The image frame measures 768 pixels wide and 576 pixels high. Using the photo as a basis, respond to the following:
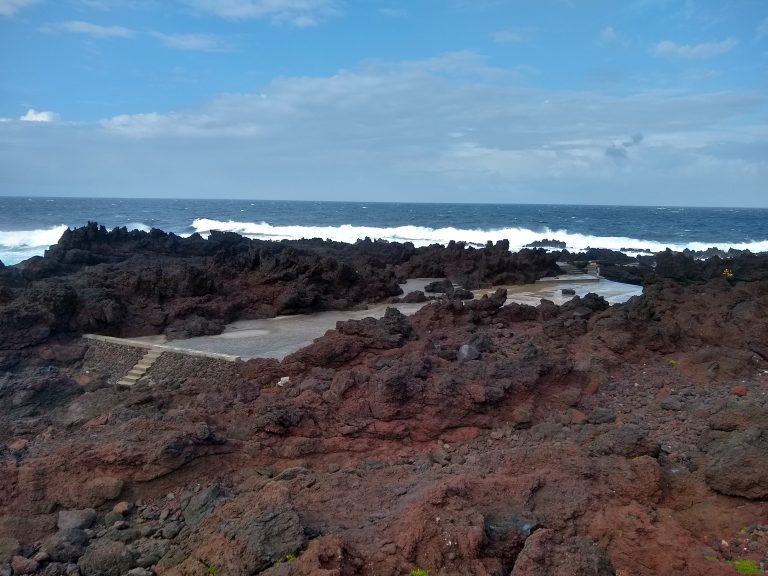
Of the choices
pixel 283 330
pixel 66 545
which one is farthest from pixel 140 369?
pixel 66 545

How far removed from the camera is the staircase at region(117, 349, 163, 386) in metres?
12.0

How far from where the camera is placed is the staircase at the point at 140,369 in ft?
39.3

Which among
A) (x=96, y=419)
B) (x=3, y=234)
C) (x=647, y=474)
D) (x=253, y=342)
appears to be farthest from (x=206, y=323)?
(x=3, y=234)

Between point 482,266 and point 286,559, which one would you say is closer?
point 286,559

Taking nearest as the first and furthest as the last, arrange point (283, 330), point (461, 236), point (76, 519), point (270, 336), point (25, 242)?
point (76, 519) < point (270, 336) < point (283, 330) < point (25, 242) < point (461, 236)

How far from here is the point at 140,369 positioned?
40.3 ft

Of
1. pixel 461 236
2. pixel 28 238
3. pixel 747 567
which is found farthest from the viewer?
pixel 461 236

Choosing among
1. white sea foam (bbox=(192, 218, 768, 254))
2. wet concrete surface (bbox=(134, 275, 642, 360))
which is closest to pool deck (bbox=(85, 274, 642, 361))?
wet concrete surface (bbox=(134, 275, 642, 360))

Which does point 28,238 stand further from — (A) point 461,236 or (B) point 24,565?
(B) point 24,565

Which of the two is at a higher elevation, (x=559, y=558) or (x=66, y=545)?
(x=559, y=558)

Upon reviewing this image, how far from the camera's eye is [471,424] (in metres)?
8.84

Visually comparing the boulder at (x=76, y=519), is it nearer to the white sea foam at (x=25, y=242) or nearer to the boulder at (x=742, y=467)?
the boulder at (x=742, y=467)

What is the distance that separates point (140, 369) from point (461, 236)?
43.1m

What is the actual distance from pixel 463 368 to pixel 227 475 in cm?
380
